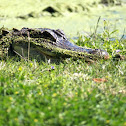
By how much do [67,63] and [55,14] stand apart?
5503mm

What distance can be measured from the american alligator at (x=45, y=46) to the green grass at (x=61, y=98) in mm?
→ 778

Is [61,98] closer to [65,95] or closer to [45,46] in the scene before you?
[65,95]

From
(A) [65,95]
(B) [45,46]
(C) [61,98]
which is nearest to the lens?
(C) [61,98]

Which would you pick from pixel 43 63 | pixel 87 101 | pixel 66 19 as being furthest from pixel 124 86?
pixel 66 19

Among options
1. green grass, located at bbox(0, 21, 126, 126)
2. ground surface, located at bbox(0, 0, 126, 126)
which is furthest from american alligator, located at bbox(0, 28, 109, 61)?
green grass, located at bbox(0, 21, 126, 126)

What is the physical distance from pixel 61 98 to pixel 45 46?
2.21 m

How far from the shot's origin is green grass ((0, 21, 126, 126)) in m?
2.38

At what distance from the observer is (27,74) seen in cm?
372

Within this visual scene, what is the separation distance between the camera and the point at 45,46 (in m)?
4.78

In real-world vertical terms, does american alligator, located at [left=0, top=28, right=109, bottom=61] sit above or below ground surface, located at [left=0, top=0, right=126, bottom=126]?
above

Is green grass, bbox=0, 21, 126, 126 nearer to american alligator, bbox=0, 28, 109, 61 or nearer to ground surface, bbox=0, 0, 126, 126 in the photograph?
ground surface, bbox=0, 0, 126, 126

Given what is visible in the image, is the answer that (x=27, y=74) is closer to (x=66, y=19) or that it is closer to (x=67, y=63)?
(x=67, y=63)

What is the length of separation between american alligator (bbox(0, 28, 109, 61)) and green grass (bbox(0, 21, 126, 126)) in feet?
2.55

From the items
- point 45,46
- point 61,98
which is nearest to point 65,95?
point 61,98
